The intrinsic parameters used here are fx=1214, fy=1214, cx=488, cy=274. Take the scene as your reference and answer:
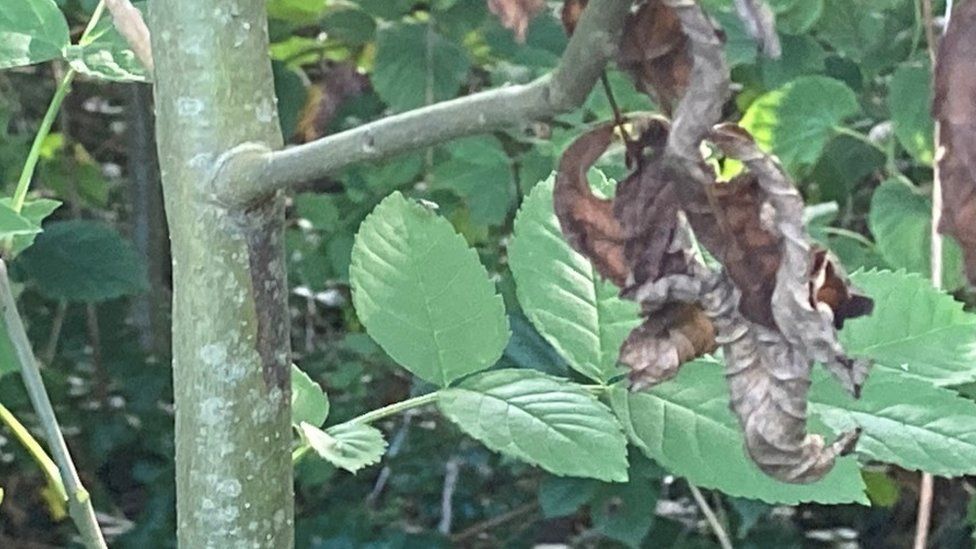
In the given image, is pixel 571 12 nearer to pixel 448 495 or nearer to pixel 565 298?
pixel 565 298

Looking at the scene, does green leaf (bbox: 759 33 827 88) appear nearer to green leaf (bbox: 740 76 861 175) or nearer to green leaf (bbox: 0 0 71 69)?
green leaf (bbox: 740 76 861 175)

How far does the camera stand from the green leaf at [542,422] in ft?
1.15

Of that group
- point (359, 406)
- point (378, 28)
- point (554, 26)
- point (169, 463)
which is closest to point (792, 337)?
point (554, 26)

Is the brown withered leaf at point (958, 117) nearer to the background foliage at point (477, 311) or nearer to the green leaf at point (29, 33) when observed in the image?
the background foliage at point (477, 311)

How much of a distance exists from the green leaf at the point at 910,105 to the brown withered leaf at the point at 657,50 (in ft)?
1.76

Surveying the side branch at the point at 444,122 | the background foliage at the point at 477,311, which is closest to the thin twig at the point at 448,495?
the background foliage at the point at 477,311

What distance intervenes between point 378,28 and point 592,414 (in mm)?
618

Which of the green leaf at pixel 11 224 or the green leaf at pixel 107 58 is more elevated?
the green leaf at pixel 107 58

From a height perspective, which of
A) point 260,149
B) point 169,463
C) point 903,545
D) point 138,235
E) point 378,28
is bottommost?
point 903,545

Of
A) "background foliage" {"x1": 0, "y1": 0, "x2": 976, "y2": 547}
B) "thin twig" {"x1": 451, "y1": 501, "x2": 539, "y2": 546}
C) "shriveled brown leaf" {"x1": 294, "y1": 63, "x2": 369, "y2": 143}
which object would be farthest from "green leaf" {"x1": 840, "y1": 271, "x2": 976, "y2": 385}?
"thin twig" {"x1": 451, "y1": 501, "x2": 539, "y2": 546}

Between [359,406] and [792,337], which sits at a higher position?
[792,337]

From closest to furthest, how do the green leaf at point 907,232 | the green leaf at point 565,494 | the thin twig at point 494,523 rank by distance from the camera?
the green leaf at point 907,232 → the green leaf at point 565,494 → the thin twig at point 494,523

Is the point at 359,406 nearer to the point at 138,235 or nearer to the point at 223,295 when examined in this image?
the point at 138,235

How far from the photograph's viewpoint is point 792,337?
25 cm
